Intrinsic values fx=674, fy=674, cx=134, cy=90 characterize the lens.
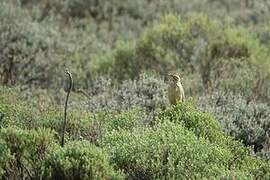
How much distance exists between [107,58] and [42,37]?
4.71 ft

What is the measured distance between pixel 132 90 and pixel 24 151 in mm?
3669

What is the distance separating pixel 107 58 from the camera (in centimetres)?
1312

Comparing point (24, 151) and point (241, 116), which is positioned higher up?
point (24, 151)

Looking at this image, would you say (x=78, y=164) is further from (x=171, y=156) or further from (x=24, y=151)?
(x=171, y=156)

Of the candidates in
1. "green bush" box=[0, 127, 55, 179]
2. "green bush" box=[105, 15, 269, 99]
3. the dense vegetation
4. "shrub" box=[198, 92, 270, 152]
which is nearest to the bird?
the dense vegetation

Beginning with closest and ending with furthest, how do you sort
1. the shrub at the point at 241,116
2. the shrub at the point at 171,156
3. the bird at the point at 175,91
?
→ the shrub at the point at 171,156 < the bird at the point at 175,91 < the shrub at the point at 241,116

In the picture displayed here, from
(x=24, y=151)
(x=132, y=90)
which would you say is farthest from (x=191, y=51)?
(x=24, y=151)

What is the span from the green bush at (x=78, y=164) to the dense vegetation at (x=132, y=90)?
10mm

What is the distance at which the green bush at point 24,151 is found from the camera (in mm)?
6340

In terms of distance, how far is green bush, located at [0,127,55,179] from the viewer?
6.34 metres

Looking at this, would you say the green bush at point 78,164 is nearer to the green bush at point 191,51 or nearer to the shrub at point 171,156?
the shrub at point 171,156

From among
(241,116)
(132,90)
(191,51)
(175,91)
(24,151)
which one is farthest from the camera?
(191,51)

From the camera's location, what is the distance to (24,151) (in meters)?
6.50

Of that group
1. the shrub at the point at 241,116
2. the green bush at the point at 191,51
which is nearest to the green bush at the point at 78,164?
the shrub at the point at 241,116
